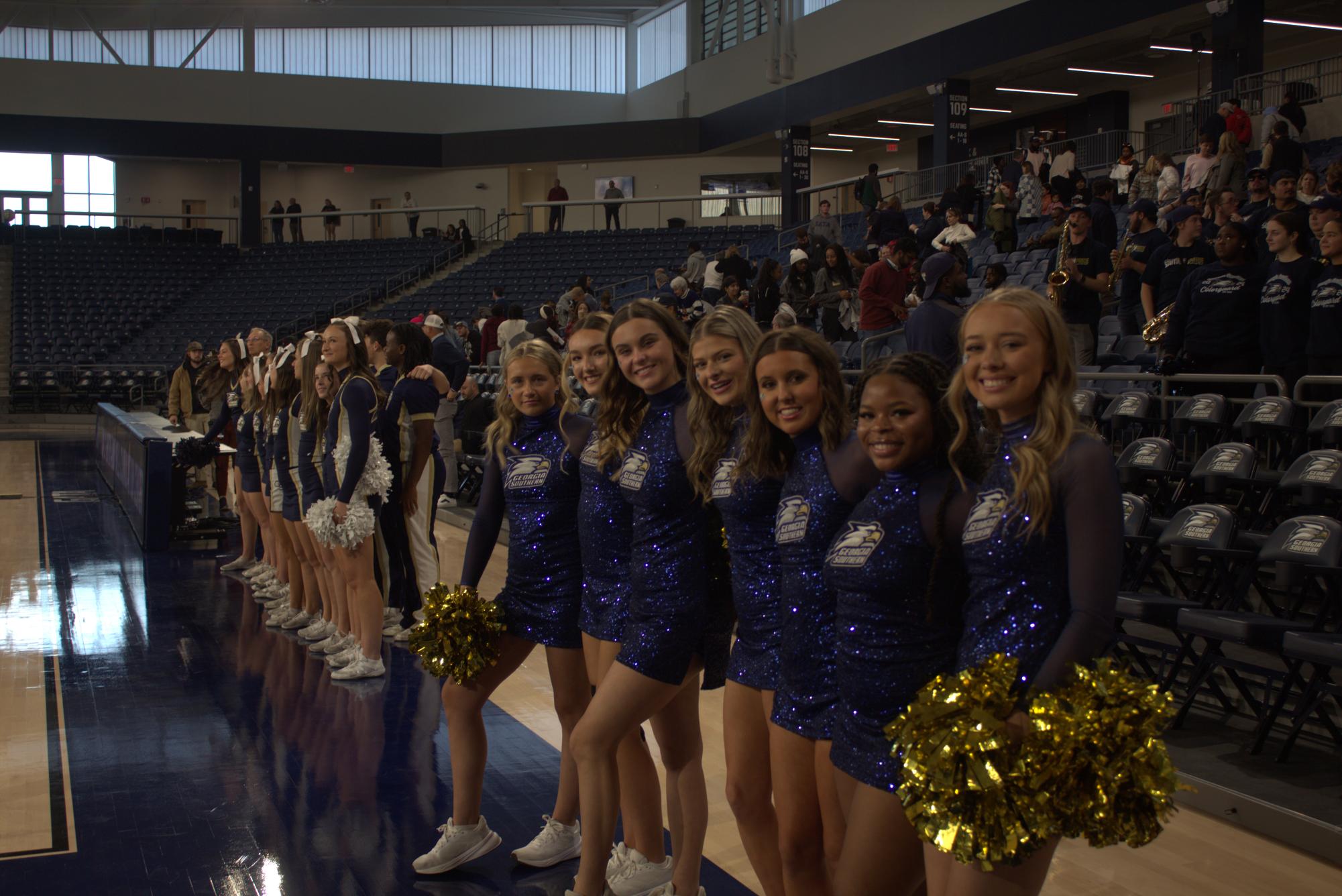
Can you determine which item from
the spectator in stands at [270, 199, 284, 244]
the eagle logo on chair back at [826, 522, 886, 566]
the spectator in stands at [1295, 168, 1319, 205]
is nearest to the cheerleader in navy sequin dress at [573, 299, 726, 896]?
the eagle logo on chair back at [826, 522, 886, 566]

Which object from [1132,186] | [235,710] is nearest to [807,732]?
[235,710]

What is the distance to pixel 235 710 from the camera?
4.96 m

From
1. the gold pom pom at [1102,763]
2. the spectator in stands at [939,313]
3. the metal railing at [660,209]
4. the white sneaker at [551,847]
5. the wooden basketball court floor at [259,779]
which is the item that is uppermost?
the metal railing at [660,209]

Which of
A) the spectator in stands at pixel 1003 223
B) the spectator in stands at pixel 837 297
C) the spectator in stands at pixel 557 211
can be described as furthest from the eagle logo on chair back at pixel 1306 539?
the spectator in stands at pixel 557 211

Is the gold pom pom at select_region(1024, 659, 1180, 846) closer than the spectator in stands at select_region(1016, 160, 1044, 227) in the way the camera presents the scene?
Yes

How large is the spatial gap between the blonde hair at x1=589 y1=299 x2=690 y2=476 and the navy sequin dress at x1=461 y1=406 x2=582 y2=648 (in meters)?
0.26

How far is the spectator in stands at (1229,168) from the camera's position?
9.75 metres

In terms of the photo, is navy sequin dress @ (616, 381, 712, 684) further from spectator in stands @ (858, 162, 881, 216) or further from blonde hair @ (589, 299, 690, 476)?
spectator in stands @ (858, 162, 881, 216)

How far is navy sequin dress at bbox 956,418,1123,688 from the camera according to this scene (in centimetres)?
183

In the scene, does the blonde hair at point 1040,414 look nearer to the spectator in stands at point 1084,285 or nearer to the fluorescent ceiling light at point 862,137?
the spectator in stands at point 1084,285

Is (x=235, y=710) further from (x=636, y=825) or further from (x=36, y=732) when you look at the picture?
(x=636, y=825)

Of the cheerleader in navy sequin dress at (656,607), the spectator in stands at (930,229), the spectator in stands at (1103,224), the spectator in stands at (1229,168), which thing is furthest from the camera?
the spectator in stands at (930,229)

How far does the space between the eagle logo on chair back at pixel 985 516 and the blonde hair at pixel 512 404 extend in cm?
153

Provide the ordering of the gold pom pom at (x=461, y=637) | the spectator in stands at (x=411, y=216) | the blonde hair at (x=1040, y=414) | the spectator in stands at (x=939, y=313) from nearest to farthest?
the blonde hair at (x=1040, y=414)
the gold pom pom at (x=461, y=637)
the spectator in stands at (x=939, y=313)
the spectator in stands at (x=411, y=216)
